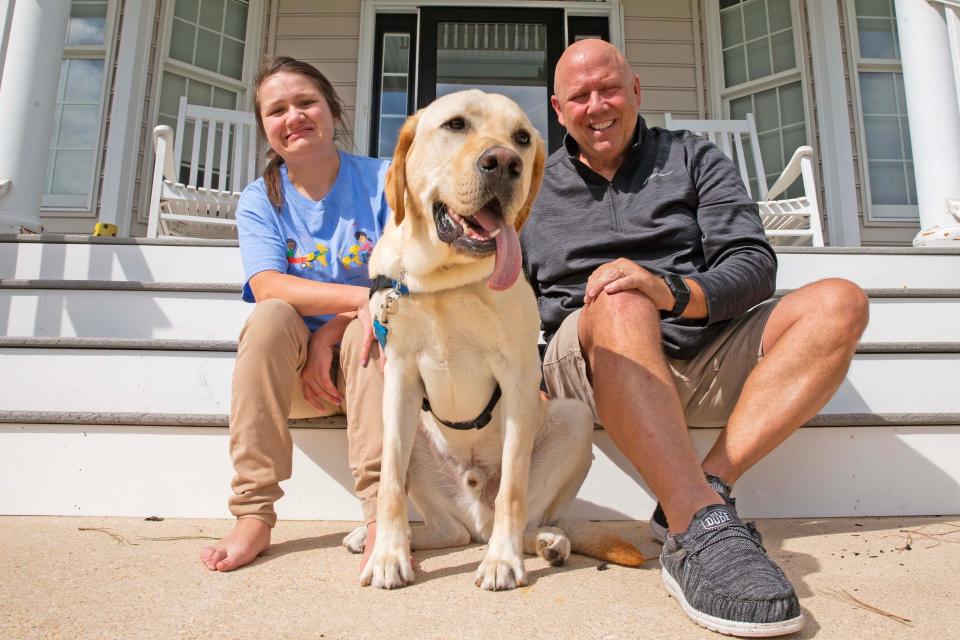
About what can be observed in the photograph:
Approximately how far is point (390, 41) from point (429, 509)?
5.34 m

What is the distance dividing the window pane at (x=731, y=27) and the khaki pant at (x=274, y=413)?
5.56 meters

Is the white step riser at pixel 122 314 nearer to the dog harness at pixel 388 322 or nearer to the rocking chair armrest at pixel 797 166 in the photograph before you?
Answer: the dog harness at pixel 388 322

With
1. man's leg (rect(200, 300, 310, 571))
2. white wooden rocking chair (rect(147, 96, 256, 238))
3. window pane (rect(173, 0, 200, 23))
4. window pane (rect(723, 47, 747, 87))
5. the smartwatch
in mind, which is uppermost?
window pane (rect(173, 0, 200, 23))

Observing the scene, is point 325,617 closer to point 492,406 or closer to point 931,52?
point 492,406

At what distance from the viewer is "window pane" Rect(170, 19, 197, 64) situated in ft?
18.6

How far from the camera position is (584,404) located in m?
1.90

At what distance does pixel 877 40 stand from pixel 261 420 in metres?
6.34

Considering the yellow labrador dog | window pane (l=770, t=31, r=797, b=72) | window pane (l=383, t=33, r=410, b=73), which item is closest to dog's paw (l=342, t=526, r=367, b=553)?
the yellow labrador dog

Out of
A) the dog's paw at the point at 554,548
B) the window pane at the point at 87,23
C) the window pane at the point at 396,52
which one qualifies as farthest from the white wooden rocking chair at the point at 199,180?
the dog's paw at the point at 554,548

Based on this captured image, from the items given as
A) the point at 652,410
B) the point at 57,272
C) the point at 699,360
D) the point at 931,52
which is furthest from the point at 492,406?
the point at 931,52

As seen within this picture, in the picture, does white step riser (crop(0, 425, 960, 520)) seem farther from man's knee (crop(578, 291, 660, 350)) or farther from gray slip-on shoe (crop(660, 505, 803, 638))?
gray slip-on shoe (crop(660, 505, 803, 638))

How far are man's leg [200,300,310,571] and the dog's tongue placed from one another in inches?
26.0

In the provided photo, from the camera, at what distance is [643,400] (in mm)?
1626

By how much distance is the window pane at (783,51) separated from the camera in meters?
5.83
